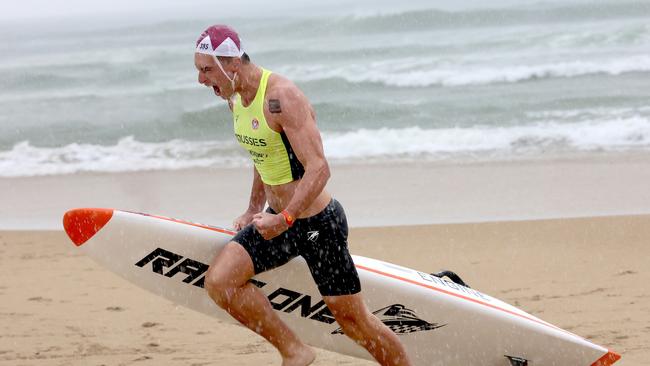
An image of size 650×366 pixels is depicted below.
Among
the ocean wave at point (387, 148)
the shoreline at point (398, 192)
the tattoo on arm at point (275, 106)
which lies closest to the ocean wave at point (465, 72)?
the ocean wave at point (387, 148)

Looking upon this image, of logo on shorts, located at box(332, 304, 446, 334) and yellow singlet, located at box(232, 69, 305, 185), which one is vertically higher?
yellow singlet, located at box(232, 69, 305, 185)

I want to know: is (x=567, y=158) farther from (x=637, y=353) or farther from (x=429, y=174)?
(x=637, y=353)

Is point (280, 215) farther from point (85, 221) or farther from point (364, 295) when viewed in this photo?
point (85, 221)

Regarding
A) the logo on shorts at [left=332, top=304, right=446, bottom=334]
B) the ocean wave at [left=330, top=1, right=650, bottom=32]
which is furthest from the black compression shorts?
the ocean wave at [left=330, top=1, right=650, bottom=32]

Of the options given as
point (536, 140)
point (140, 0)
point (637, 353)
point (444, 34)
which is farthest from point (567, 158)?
point (140, 0)

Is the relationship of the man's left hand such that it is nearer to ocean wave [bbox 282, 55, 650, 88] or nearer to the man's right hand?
the man's right hand

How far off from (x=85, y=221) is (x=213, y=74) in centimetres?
128

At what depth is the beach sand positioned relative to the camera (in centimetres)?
571

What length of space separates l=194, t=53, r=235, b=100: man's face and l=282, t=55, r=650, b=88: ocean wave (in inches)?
637

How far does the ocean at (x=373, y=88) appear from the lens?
13.9m

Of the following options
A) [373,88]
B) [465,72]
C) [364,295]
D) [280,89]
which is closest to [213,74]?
[280,89]

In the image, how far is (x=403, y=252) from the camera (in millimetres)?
7832

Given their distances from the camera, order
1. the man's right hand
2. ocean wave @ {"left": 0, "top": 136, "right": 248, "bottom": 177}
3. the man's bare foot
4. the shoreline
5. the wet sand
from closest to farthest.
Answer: the man's bare foot < the man's right hand < the wet sand < the shoreline < ocean wave @ {"left": 0, "top": 136, "right": 248, "bottom": 177}

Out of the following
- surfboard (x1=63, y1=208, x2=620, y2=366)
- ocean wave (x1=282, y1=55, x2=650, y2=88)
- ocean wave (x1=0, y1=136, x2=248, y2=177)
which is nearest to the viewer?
surfboard (x1=63, y1=208, x2=620, y2=366)
